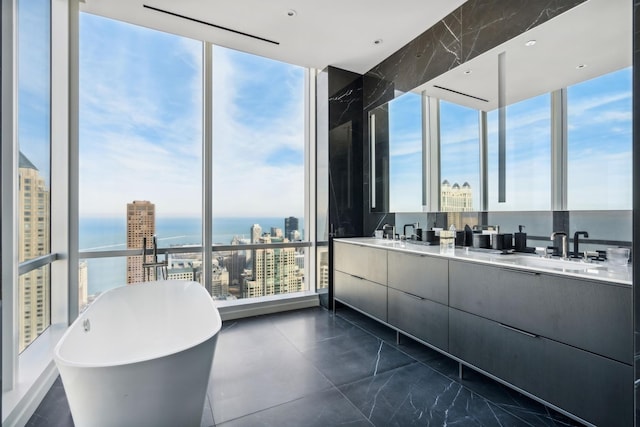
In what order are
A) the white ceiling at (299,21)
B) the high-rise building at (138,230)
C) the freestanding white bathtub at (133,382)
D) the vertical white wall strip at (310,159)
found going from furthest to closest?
the vertical white wall strip at (310,159), the high-rise building at (138,230), the white ceiling at (299,21), the freestanding white bathtub at (133,382)

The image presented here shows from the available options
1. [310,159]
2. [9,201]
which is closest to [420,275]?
[310,159]

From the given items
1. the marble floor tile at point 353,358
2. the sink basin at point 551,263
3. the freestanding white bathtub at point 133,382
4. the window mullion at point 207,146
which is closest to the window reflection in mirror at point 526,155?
the sink basin at point 551,263

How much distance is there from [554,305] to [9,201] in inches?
118

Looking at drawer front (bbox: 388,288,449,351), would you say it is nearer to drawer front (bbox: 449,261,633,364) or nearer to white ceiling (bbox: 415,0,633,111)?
drawer front (bbox: 449,261,633,364)

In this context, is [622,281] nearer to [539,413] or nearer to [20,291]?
[539,413]

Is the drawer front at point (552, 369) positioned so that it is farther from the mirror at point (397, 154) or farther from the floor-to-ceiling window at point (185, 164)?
the floor-to-ceiling window at point (185, 164)

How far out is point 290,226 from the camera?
153 inches

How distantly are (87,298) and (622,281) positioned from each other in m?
3.91

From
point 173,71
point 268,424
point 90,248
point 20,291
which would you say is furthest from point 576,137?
point 90,248

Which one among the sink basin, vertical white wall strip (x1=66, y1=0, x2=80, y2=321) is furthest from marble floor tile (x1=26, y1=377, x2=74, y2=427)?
the sink basin

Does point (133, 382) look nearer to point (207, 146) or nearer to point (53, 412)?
point (53, 412)

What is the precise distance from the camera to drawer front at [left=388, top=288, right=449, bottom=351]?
2248mm

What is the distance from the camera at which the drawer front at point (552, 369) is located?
139 centimetres

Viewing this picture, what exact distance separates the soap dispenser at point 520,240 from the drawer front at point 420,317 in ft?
2.36
